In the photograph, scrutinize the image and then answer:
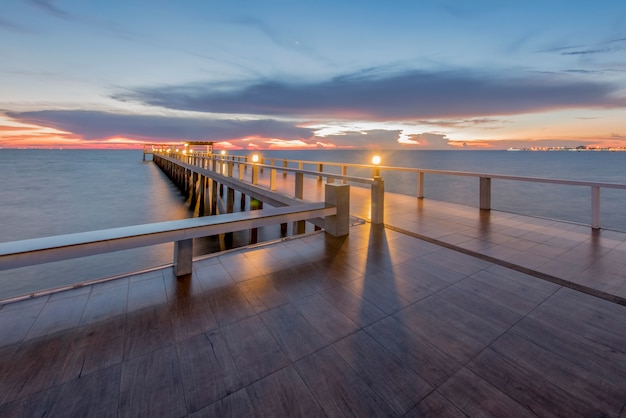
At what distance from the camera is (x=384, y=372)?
6.04ft

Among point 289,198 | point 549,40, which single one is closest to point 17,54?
point 289,198

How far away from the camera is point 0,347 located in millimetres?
2082

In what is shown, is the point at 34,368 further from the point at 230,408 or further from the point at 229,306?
the point at 230,408

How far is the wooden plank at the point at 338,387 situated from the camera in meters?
1.56

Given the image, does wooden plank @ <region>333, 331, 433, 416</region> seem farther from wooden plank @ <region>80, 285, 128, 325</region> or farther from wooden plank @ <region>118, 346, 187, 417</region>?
wooden plank @ <region>80, 285, 128, 325</region>

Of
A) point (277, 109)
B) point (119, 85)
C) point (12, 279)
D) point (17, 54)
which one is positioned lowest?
point (12, 279)

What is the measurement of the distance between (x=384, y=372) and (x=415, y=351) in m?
0.37

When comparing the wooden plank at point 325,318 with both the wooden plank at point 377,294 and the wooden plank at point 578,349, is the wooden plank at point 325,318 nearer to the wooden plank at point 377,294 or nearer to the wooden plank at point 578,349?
the wooden plank at point 377,294

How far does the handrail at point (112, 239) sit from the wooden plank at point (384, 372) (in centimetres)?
218

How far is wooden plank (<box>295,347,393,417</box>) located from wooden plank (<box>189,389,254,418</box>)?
0.40 m

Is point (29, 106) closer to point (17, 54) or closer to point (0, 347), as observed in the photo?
point (17, 54)

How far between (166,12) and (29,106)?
194 feet

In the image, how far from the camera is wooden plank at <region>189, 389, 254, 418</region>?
4.98ft

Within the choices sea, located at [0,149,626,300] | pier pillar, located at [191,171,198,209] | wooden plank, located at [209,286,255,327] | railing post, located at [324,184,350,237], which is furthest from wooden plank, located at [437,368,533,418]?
pier pillar, located at [191,171,198,209]
